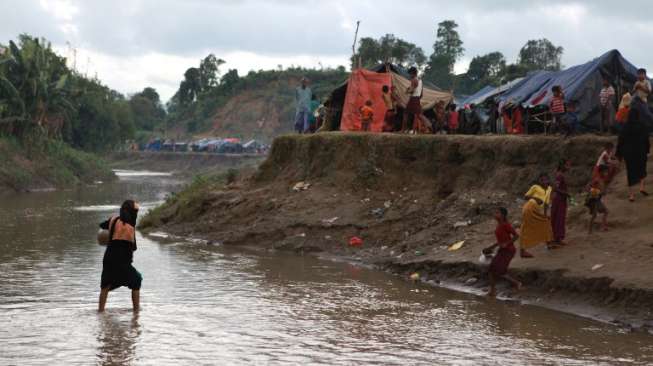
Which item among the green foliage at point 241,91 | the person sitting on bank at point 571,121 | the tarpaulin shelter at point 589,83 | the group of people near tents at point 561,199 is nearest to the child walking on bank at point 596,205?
the group of people near tents at point 561,199

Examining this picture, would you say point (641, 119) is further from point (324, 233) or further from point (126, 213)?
point (126, 213)

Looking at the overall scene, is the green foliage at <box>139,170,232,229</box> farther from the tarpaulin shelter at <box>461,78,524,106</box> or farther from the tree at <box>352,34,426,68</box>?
the tree at <box>352,34,426,68</box>

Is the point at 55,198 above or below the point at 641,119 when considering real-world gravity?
below

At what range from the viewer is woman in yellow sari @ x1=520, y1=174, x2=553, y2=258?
40.0 ft

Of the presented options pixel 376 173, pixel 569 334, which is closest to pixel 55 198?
pixel 376 173

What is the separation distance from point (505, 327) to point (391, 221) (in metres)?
6.49

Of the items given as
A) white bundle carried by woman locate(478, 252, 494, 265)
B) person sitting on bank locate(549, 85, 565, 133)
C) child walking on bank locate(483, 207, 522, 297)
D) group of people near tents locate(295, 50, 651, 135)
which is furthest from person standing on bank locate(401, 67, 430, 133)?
child walking on bank locate(483, 207, 522, 297)

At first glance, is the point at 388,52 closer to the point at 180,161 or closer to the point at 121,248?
the point at 180,161

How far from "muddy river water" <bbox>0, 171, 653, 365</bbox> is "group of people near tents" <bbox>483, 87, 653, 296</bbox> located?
0.75 meters

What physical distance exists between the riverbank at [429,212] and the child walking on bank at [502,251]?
0.20 metres

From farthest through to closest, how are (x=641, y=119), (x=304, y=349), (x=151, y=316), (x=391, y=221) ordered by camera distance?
1. (x=391, y=221)
2. (x=641, y=119)
3. (x=151, y=316)
4. (x=304, y=349)

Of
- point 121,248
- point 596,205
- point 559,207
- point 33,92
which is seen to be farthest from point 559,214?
point 33,92

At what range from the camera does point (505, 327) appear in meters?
10.2

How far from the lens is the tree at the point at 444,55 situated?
69.4 meters
